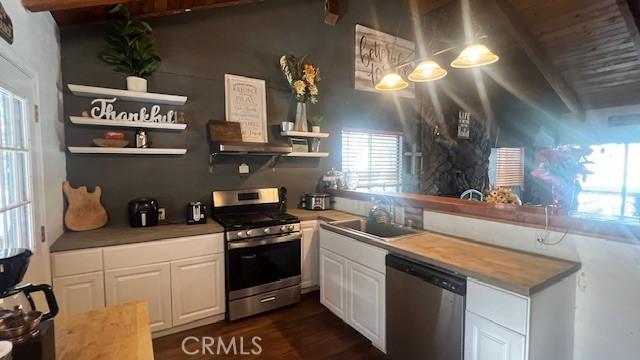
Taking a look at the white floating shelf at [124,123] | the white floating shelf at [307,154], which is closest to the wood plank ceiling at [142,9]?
the white floating shelf at [124,123]

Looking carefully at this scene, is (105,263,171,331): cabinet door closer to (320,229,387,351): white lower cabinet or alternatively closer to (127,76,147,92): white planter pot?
(320,229,387,351): white lower cabinet

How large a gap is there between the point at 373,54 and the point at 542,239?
127 inches

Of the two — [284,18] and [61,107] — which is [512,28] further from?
[61,107]

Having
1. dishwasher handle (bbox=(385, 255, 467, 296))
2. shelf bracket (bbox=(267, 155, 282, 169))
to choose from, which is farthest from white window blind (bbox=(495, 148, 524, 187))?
dishwasher handle (bbox=(385, 255, 467, 296))

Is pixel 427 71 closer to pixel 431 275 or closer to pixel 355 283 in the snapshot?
pixel 431 275

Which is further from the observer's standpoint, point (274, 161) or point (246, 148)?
point (274, 161)

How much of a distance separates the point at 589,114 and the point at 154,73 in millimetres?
7391

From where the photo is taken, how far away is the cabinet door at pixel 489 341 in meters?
1.34

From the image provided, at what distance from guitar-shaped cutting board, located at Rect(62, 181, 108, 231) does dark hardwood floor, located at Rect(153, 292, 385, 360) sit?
1.09 m

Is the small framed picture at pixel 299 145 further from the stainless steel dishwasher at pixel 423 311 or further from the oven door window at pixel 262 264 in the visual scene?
the stainless steel dishwasher at pixel 423 311

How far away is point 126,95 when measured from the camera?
2.47 m

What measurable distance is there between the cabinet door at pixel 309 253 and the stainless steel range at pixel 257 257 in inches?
5.0

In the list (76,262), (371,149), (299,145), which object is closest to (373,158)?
(371,149)

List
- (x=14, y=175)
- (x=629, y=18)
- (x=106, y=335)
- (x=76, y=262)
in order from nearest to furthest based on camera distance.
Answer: (x=106, y=335) → (x=14, y=175) → (x=76, y=262) → (x=629, y=18)
